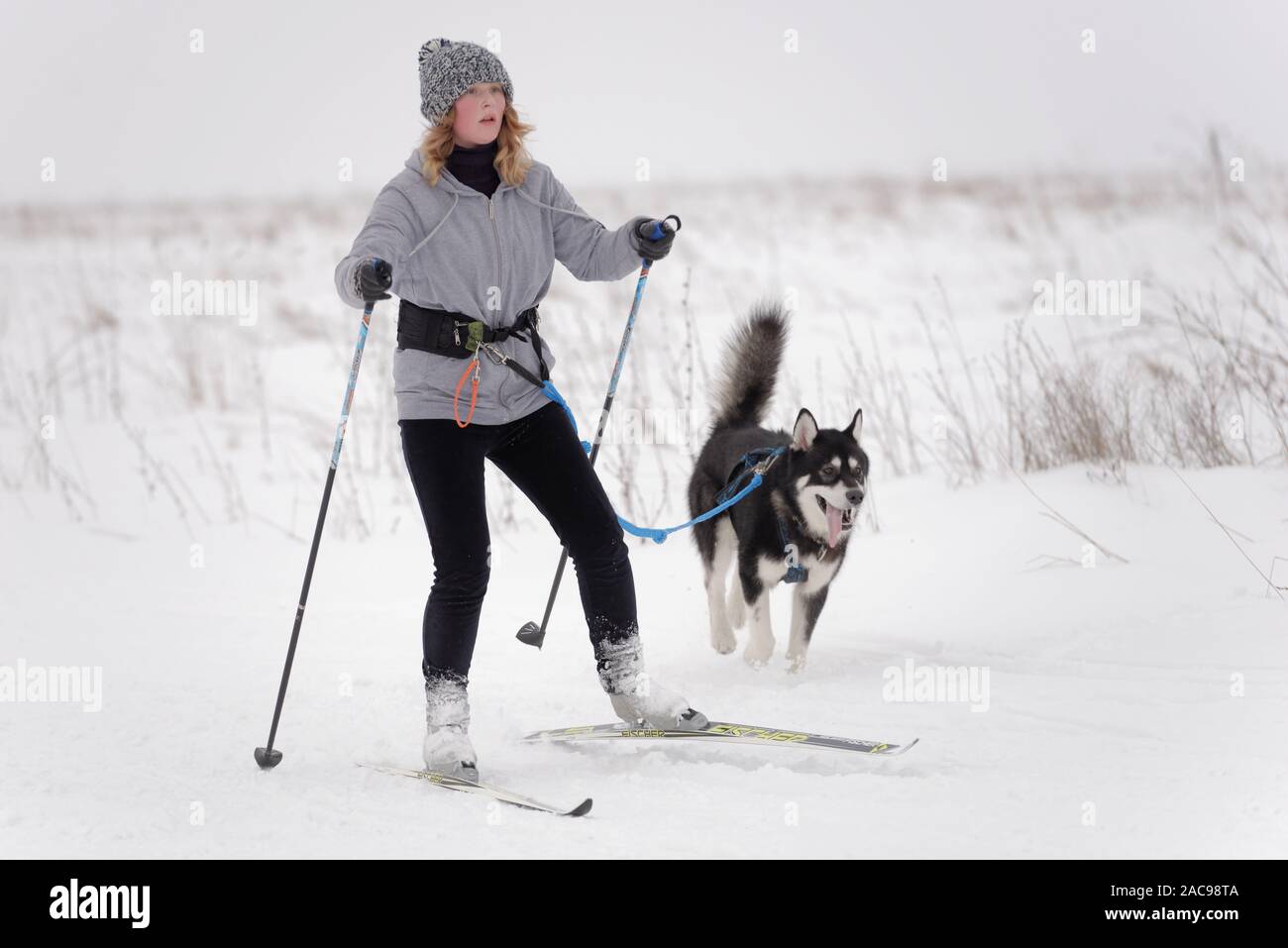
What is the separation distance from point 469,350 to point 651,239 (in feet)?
2.12

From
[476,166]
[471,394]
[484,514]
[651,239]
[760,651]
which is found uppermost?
[476,166]

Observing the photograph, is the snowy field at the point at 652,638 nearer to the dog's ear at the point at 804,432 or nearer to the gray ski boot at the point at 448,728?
the gray ski boot at the point at 448,728

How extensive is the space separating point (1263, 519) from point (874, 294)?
31.7 feet

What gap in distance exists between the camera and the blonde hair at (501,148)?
3594 mm

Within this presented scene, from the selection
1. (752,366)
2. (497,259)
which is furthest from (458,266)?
(752,366)

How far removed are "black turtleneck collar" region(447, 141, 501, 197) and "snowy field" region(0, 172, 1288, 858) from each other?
1.75m

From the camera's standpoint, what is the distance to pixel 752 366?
5234 millimetres

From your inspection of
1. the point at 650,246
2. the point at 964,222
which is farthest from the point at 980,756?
the point at 964,222

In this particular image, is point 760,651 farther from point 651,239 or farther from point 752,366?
point 651,239

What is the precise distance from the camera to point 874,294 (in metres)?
14.8

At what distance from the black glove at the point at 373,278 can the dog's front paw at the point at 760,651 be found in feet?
6.96

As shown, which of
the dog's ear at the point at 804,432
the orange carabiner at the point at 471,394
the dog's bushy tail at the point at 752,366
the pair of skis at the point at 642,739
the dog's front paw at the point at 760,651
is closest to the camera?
the pair of skis at the point at 642,739

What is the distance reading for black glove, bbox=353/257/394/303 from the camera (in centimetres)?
328

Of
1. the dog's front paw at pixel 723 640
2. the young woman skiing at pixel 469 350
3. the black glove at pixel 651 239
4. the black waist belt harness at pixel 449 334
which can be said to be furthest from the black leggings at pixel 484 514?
the dog's front paw at pixel 723 640
